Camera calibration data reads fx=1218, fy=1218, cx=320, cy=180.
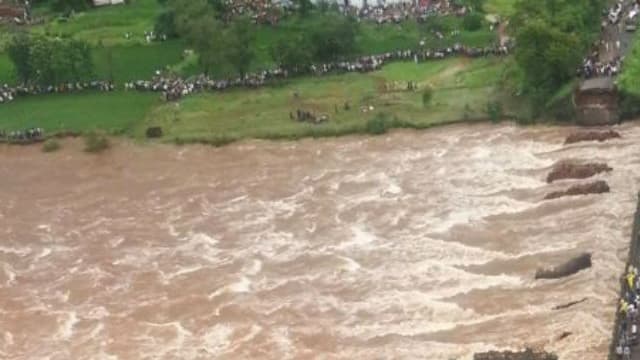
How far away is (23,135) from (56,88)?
9.13 m

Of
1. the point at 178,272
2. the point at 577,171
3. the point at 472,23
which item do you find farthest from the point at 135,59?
the point at 577,171

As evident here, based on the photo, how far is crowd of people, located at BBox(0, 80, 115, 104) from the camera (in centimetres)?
7319

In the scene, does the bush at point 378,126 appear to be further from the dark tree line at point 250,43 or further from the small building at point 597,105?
the dark tree line at point 250,43

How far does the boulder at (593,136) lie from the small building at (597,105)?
1531 millimetres

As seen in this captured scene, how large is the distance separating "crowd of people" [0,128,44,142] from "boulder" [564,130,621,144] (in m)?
27.8

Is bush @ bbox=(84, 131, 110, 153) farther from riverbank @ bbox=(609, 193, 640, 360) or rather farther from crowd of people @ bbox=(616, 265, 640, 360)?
crowd of people @ bbox=(616, 265, 640, 360)

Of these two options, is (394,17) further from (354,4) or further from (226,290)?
(226,290)

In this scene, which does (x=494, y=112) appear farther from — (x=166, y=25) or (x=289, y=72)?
(x=166, y=25)

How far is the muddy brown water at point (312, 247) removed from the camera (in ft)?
131

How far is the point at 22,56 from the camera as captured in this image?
242 ft

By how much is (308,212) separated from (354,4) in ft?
128

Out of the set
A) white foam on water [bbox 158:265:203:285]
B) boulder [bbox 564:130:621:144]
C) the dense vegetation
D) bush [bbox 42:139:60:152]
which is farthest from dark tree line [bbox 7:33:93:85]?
boulder [bbox 564:130:621:144]

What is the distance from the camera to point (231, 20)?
80688 mm

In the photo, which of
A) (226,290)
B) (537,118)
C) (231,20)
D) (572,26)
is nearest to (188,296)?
(226,290)
